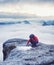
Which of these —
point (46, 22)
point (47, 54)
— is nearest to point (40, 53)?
point (47, 54)

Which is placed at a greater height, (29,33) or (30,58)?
(30,58)

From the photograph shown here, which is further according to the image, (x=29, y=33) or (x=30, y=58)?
(x=29, y=33)

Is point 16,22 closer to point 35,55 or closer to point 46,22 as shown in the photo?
point 46,22

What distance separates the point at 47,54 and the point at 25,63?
2330 mm

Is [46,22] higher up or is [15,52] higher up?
[15,52]

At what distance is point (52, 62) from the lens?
1376cm

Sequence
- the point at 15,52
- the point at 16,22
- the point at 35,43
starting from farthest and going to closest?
1. the point at 16,22
2. the point at 35,43
3. the point at 15,52

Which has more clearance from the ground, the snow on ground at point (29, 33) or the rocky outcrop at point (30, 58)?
the rocky outcrop at point (30, 58)

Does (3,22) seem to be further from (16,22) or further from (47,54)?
(47,54)

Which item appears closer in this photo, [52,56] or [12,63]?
[12,63]

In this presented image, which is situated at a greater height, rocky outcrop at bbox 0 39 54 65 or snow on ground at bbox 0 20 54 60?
rocky outcrop at bbox 0 39 54 65

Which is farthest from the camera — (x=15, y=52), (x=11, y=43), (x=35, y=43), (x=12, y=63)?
(x=11, y=43)

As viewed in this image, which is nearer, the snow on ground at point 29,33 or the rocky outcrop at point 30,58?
the rocky outcrop at point 30,58

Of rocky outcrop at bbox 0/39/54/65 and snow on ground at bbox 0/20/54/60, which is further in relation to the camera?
snow on ground at bbox 0/20/54/60
